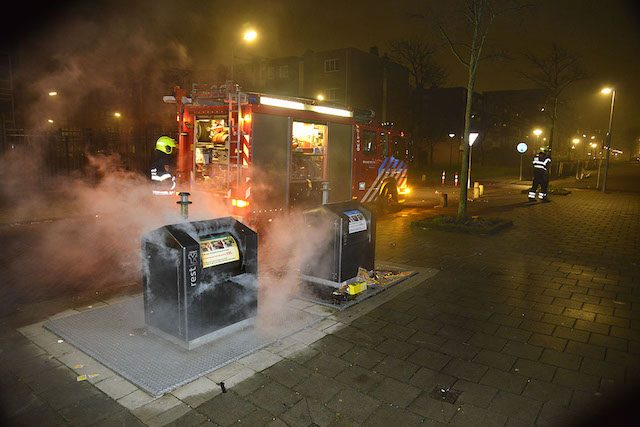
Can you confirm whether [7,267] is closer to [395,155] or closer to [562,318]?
[562,318]

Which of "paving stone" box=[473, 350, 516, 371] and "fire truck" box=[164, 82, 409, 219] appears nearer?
"paving stone" box=[473, 350, 516, 371]

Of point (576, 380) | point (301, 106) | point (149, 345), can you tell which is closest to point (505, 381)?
point (576, 380)

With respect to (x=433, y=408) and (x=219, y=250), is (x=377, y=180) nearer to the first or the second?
(x=219, y=250)

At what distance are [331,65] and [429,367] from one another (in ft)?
123

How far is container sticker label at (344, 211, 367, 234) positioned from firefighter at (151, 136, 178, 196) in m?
4.43

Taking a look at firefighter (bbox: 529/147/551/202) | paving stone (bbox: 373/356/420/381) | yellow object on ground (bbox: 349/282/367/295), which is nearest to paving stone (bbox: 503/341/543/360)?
paving stone (bbox: 373/356/420/381)

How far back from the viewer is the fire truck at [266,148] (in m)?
8.37

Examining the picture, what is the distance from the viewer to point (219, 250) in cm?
427

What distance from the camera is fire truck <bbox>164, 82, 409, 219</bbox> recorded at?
8.37m

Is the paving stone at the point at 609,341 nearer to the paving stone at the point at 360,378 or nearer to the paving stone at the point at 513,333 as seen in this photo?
the paving stone at the point at 513,333

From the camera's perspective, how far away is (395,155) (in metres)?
13.4

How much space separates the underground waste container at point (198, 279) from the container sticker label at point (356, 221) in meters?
1.73

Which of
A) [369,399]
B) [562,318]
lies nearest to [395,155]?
[562,318]

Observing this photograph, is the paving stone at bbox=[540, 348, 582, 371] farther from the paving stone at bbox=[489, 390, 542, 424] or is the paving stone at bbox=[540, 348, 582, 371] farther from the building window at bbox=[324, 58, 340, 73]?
the building window at bbox=[324, 58, 340, 73]
